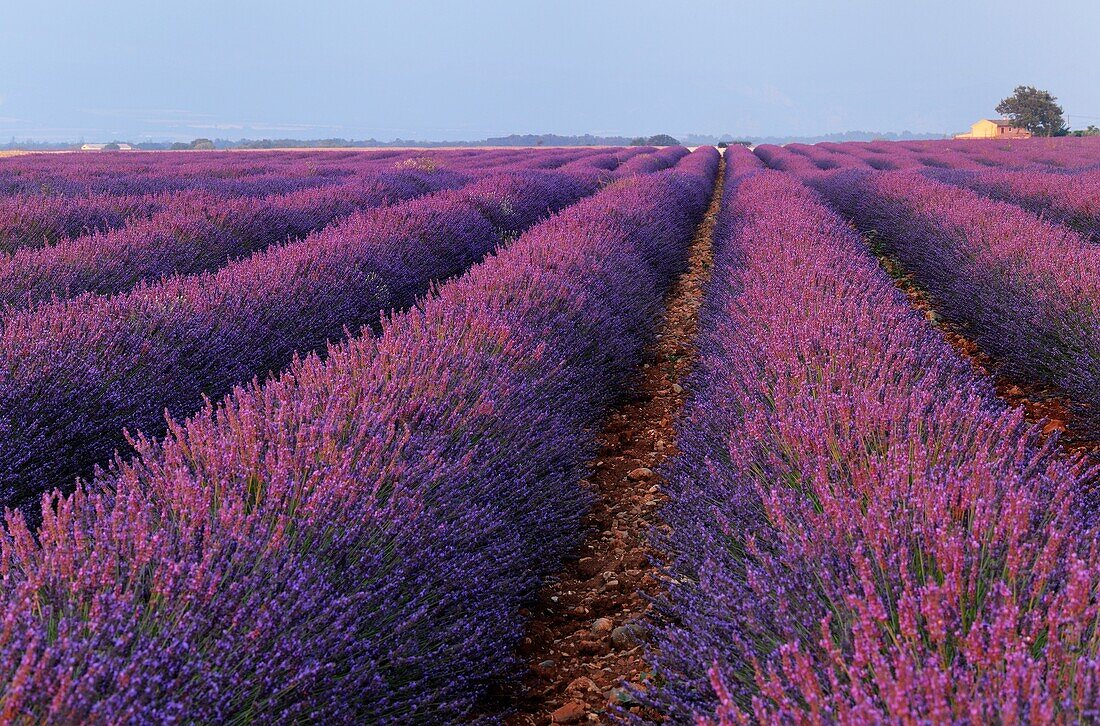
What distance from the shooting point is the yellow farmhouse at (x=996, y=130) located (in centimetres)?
4772

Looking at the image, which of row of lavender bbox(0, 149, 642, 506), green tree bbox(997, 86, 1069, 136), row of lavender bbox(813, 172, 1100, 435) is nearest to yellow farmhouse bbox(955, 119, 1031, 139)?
green tree bbox(997, 86, 1069, 136)

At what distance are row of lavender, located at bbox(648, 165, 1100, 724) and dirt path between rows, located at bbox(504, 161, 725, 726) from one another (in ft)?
0.89

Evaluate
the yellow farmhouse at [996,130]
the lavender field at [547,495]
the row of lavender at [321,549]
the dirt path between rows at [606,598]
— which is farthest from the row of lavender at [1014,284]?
the yellow farmhouse at [996,130]

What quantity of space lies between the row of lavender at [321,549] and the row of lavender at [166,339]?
2.84 ft

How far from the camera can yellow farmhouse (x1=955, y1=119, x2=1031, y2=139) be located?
157ft

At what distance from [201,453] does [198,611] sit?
0.69m

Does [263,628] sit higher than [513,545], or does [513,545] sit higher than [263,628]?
[263,628]

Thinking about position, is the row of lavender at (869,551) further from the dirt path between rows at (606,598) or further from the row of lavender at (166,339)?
the row of lavender at (166,339)

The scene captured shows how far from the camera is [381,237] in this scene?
19.5 ft

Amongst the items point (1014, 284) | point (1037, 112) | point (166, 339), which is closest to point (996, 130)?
point (1037, 112)

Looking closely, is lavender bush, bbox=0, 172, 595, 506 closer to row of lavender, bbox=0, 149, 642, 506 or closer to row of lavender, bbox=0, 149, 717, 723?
row of lavender, bbox=0, 149, 642, 506

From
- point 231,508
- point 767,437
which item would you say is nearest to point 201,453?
point 231,508

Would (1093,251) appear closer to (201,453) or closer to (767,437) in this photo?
(767,437)

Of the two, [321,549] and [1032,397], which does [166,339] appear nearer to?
[321,549]
